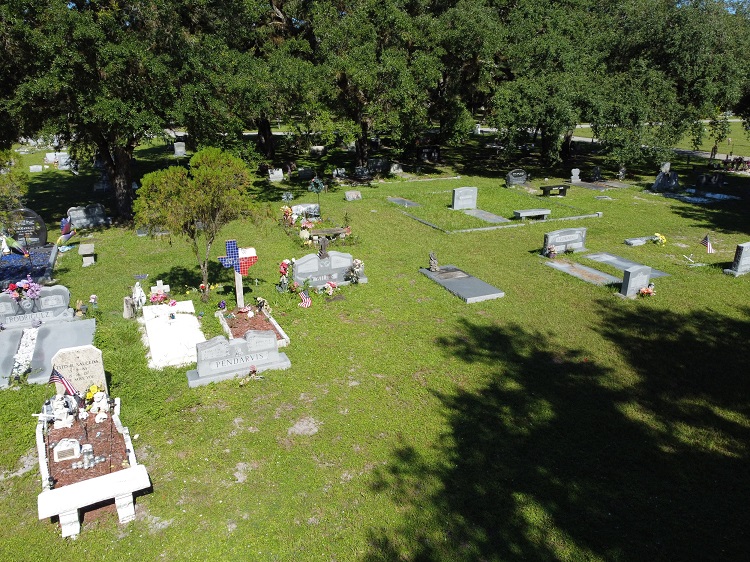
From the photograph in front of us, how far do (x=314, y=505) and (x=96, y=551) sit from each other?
2826 mm

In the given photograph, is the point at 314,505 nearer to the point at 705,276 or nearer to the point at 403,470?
the point at 403,470

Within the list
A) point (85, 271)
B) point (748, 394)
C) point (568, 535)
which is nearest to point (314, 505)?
point (568, 535)

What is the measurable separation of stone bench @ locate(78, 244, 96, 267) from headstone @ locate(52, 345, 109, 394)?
351 inches

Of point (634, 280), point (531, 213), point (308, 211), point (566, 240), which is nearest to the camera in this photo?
point (634, 280)

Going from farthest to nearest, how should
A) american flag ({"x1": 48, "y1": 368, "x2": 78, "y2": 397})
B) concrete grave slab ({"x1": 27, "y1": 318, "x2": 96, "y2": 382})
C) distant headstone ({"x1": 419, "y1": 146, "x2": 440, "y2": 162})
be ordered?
1. distant headstone ({"x1": 419, "y1": 146, "x2": 440, "y2": 162})
2. concrete grave slab ({"x1": 27, "y1": 318, "x2": 96, "y2": 382})
3. american flag ({"x1": 48, "y1": 368, "x2": 78, "y2": 397})

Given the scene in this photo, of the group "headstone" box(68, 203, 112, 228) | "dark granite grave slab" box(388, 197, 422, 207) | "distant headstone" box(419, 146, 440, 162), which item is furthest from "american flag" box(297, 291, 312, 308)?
"distant headstone" box(419, 146, 440, 162)

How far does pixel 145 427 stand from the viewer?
929 cm

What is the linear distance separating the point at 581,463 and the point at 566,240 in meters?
11.2

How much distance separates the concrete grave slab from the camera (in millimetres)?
10887

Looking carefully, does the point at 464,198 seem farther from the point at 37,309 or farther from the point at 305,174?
the point at 37,309

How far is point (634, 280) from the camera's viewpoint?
14555 mm

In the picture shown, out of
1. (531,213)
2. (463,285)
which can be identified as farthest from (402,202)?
(463,285)

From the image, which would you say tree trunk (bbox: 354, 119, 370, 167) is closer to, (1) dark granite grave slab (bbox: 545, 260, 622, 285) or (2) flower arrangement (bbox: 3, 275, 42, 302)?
(1) dark granite grave slab (bbox: 545, 260, 622, 285)

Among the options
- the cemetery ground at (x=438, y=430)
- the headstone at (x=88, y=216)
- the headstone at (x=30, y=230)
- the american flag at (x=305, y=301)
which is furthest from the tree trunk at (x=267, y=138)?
the american flag at (x=305, y=301)
